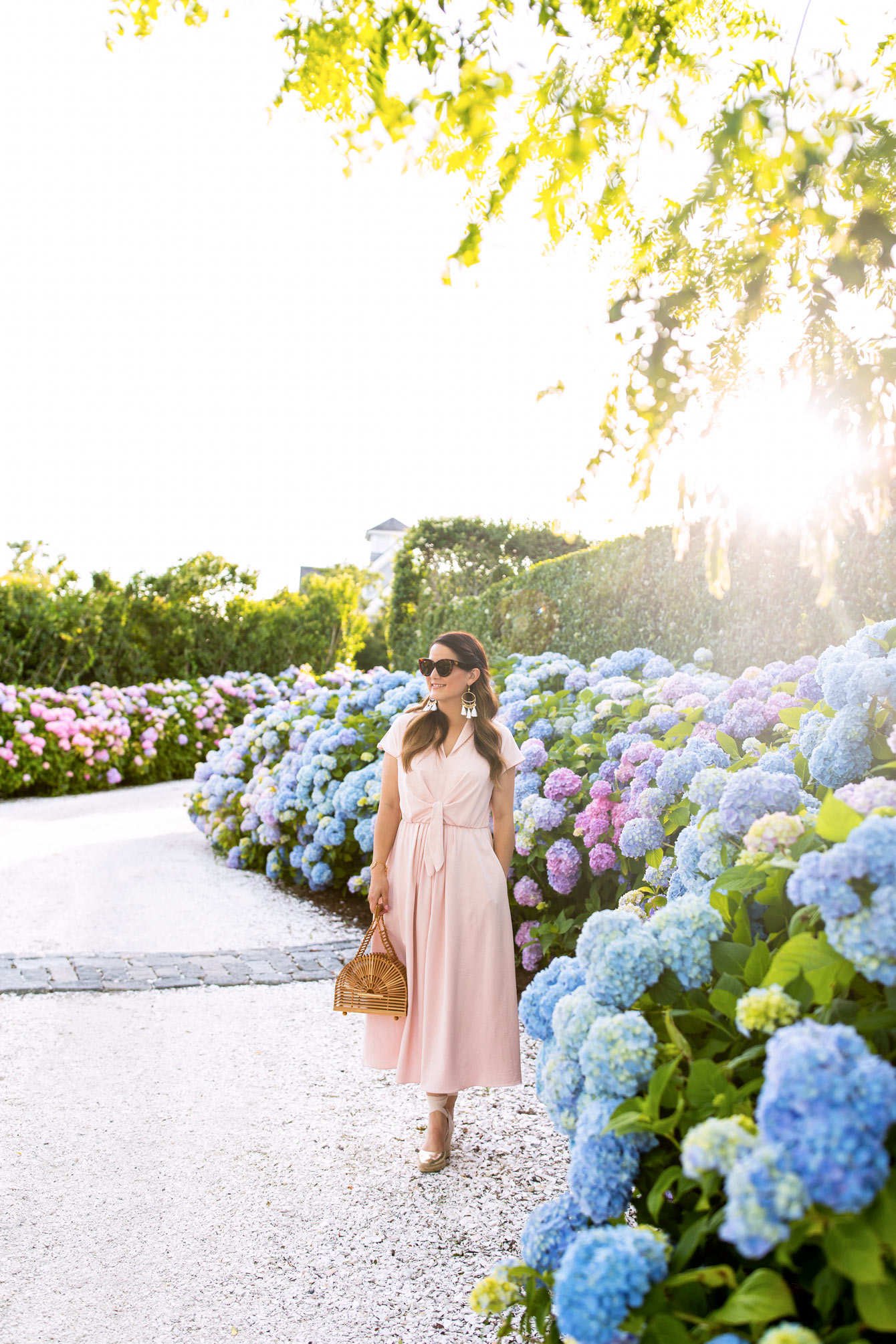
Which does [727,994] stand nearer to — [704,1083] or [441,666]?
[704,1083]

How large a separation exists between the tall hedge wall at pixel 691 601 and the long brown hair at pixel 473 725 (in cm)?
201

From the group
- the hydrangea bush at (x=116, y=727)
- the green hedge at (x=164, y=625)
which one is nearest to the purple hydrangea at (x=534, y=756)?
the hydrangea bush at (x=116, y=727)

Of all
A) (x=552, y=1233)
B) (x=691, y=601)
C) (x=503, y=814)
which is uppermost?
(x=691, y=601)

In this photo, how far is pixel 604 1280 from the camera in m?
1.10

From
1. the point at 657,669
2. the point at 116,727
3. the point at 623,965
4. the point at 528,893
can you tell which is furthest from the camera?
the point at 116,727

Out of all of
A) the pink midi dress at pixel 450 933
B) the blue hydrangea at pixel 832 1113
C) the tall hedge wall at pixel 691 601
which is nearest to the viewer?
the blue hydrangea at pixel 832 1113

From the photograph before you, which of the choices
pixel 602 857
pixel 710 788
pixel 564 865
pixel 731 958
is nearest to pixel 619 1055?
pixel 731 958

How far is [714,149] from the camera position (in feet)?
5.73

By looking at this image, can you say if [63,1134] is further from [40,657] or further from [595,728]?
[40,657]

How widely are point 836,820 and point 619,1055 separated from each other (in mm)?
480

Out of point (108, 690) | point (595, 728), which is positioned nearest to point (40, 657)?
point (108, 690)

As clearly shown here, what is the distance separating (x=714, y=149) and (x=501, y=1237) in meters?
2.62

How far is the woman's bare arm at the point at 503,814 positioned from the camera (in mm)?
2941

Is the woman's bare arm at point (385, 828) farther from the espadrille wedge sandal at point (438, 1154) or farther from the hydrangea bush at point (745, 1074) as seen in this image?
the hydrangea bush at point (745, 1074)
